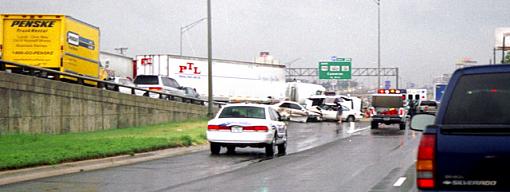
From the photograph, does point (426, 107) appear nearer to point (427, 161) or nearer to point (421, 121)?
point (421, 121)

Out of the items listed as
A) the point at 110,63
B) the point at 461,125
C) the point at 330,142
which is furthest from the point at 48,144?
the point at 110,63

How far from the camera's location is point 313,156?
69.9 feet

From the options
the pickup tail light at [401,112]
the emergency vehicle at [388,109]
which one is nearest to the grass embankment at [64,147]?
the emergency vehicle at [388,109]

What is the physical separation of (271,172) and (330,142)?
12.4 meters

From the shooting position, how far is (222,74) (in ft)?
178

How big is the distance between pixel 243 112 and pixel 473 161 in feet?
53.1

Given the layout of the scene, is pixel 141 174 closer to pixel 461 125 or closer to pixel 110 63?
pixel 461 125

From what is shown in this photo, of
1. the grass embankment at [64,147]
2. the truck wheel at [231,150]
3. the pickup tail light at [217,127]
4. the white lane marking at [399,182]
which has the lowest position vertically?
the truck wheel at [231,150]

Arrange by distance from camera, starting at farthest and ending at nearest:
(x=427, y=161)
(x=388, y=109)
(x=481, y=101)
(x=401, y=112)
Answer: (x=388, y=109)
(x=401, y=112)
(x=481, y=101)
(x=427, y=161)

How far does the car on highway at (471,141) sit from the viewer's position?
5.64m

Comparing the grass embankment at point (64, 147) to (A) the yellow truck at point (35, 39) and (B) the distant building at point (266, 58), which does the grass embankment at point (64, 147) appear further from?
(B) the distant building at point (266, 58)

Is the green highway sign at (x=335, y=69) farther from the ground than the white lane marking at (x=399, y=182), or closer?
farther from the ground

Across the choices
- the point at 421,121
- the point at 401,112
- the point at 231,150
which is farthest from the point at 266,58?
the point at 421,121

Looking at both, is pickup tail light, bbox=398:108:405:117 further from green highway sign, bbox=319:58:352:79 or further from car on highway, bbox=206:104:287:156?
green highway sign, bbox=319:58:352:79
